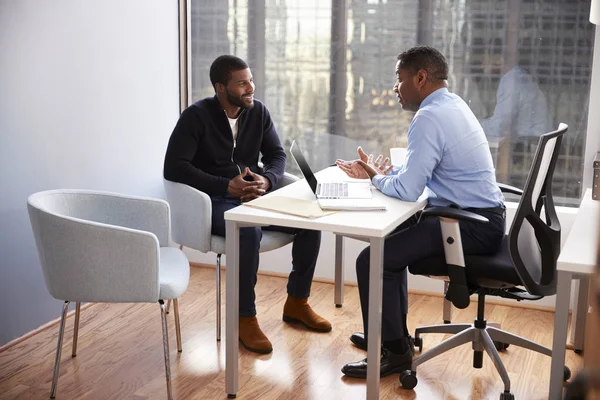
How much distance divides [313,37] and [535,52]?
48.7 inches

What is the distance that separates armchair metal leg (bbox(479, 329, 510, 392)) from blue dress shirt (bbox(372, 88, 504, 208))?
0.52 m

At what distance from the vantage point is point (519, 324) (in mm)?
3582

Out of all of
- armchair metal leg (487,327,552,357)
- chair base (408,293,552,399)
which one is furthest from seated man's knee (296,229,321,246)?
armchair metal leg (487,327,552,357)

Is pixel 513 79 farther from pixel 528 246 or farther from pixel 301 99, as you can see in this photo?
pixel 528 246

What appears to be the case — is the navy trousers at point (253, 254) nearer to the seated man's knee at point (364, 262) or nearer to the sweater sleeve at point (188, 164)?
the sweater sleeve at point (188, 164)

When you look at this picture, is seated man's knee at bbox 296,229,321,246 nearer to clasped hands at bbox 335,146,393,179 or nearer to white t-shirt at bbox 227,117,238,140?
clasped hands at bbox 335,146,393,179

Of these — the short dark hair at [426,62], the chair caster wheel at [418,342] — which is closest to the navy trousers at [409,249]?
the chair caster wheel at [418,342]

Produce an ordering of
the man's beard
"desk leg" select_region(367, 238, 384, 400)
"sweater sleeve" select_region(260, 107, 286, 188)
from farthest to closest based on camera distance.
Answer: "sweater sleeve" select_region(260, 107, 286, 188), the man's beard, "desk leg" select_region(367, 238, 384, 400)

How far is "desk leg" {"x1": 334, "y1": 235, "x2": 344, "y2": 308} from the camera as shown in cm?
373

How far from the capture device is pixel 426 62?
2848mm

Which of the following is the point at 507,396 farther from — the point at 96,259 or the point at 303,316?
the point at 96,259

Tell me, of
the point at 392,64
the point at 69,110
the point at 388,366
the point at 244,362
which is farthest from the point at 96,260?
the point at 392,64

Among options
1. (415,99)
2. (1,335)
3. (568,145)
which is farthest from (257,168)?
(568,145)

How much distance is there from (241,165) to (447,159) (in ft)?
3.77
